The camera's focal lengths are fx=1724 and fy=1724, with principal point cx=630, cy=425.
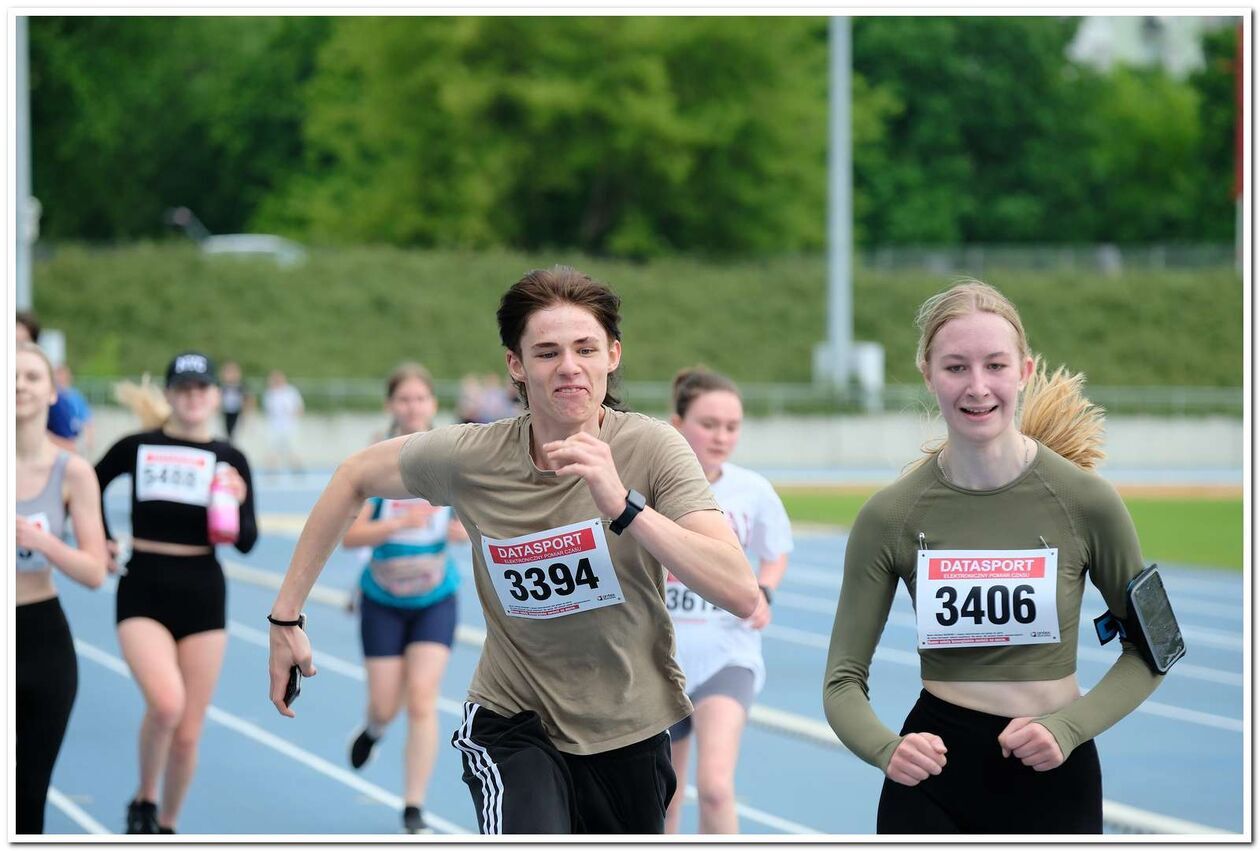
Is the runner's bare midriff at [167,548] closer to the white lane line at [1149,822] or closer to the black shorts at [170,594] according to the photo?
the black shorts at [170,594]

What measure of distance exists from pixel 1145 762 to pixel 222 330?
106 ft

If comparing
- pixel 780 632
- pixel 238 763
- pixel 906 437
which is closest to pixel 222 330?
pixel 906 437

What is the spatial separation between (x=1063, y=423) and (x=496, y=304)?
35027 millimetres

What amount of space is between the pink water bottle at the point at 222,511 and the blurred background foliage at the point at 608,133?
3729cm

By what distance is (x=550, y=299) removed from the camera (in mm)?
4059

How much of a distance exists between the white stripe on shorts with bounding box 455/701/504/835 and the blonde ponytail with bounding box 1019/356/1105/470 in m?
1.54

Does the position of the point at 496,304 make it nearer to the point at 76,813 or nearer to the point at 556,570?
the point at 76,813

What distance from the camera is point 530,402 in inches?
163

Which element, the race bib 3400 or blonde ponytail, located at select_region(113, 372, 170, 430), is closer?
the race bib 3400

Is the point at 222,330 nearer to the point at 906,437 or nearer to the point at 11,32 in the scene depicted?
the point at 906,437

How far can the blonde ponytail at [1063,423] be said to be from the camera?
13.7 feet

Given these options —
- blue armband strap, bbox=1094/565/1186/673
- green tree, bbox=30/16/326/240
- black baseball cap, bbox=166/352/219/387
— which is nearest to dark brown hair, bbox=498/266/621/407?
blue armband strap, bbox=1094/565/1186/673

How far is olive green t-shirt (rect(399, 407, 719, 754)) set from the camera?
13.3 ft

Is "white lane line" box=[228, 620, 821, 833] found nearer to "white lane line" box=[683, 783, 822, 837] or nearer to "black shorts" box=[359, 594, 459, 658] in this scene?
"white lane line" box=[683, 783, 822, 837]
